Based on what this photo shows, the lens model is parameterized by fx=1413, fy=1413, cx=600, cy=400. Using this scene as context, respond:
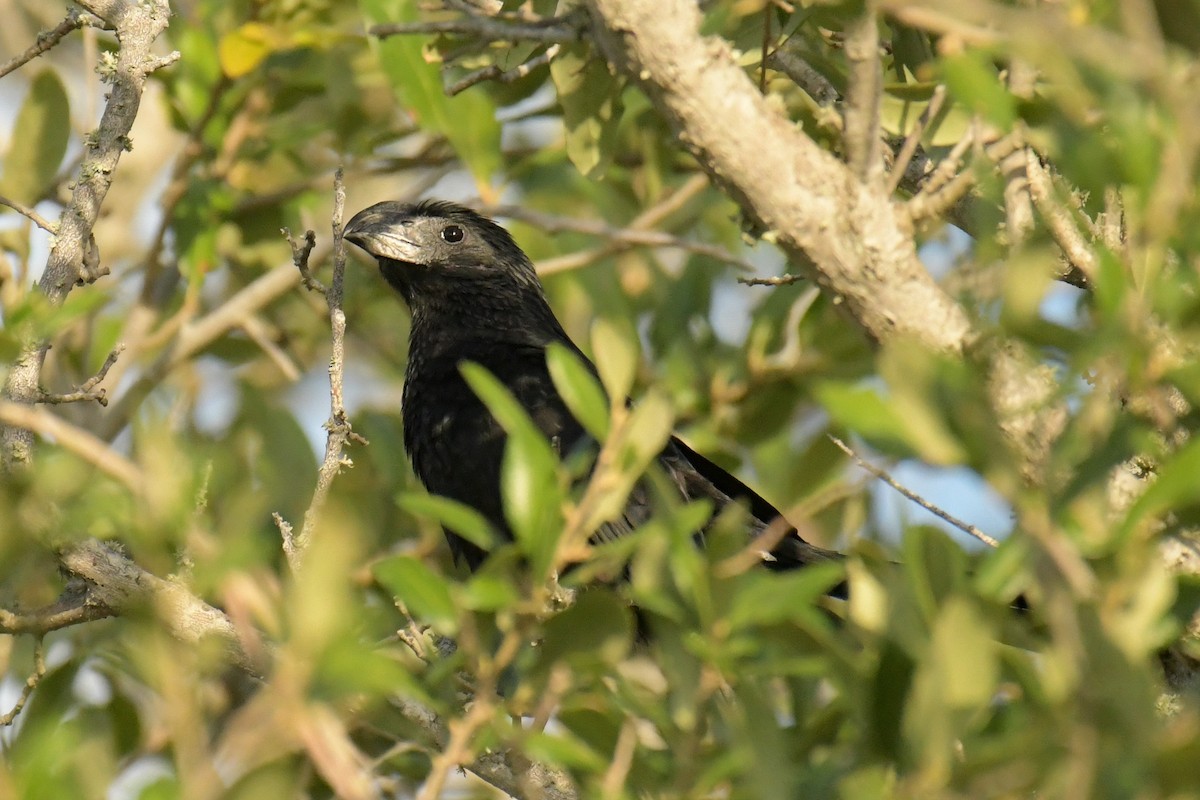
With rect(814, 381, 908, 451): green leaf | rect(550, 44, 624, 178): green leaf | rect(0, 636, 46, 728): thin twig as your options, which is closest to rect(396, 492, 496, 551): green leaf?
rect(814, 381, 908, 451): green leaf

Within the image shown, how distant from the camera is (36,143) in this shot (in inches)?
154

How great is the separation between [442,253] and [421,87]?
1.42 m

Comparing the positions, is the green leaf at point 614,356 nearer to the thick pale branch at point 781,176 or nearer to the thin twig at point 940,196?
the thick pale branch at point 781,176

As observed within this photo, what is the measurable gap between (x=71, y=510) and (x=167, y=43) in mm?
2896

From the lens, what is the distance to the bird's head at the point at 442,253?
14.8 ft

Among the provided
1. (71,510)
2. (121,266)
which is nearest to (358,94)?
(121,266)

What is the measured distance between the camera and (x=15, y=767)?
A: 1.50 m

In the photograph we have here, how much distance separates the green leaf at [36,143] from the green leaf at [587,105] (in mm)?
1641

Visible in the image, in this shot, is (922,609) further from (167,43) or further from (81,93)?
(81,93)

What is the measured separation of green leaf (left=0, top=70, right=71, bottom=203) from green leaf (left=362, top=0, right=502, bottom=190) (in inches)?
45.9

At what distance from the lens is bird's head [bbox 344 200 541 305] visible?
14.8ft

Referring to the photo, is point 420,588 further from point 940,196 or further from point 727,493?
point 727,493

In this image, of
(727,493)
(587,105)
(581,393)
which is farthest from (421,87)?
(581,393)

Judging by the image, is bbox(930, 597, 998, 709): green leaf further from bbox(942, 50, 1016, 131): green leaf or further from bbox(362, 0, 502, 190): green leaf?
bbox(362, 0, 502, 190): green leaf
